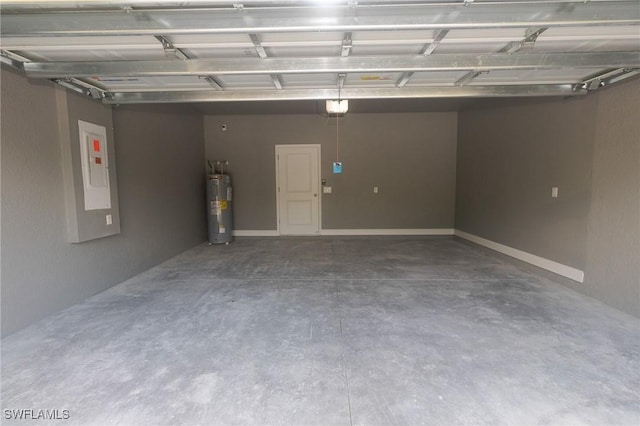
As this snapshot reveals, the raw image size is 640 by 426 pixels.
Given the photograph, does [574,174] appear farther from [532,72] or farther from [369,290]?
[369,290]

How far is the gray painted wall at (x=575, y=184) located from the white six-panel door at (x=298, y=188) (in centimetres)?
328

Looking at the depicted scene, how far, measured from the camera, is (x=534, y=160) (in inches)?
157

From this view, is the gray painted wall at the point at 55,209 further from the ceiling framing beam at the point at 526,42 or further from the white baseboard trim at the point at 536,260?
the white baseboard trim at the point at 536,260

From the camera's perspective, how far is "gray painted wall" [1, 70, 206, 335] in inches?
94.8

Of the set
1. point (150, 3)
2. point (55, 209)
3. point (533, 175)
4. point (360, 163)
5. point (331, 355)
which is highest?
point (150, 3)

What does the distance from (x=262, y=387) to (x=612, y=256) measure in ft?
11.4

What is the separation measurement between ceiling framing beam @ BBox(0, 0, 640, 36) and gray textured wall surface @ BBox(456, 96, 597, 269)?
2.04 m

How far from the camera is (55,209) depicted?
2.80 m

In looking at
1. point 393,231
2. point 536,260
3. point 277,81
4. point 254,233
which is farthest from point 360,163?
point 277,81

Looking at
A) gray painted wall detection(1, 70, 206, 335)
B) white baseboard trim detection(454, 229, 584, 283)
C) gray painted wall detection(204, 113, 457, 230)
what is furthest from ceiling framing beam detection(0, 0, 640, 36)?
gray painted wall detection(204, 113, 457, 230)

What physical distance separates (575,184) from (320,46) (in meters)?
3.24

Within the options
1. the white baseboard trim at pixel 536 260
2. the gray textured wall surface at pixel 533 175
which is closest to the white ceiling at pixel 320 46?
the gray textured wall surface at pixel 533 175

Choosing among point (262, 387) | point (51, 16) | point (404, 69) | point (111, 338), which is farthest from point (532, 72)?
point (111, 338)

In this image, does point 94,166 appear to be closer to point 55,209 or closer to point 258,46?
point 55,209
